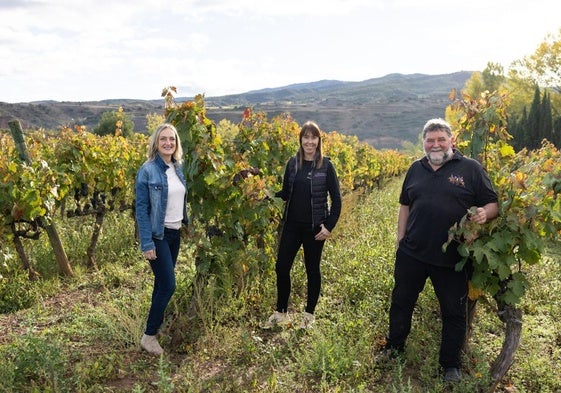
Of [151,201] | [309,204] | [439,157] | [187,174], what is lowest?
[309,204]

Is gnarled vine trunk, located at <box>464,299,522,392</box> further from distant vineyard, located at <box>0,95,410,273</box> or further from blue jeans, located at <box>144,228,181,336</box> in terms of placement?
blue jeans, located at <box>144,228,181,336</box>

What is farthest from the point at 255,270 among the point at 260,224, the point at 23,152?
the point at 23,152

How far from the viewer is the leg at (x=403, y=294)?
3229mm

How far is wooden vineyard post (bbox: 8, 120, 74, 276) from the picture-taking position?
518 cm

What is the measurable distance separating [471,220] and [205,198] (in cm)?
225

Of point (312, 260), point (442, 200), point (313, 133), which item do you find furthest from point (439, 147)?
point (312, 260)

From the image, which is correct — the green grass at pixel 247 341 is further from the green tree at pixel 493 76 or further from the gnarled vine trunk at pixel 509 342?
the green tree at pixel 493 76

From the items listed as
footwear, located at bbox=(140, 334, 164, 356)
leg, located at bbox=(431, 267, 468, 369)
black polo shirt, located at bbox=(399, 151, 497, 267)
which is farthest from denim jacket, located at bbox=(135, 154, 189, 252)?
leg, located at bbox=(431, 267, 468, 369)

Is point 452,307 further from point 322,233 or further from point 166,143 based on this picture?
point 166,143

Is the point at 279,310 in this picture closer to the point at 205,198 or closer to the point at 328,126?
the point at 205,198

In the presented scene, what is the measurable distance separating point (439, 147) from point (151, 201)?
201 centimetres

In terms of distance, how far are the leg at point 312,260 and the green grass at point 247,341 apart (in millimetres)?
296

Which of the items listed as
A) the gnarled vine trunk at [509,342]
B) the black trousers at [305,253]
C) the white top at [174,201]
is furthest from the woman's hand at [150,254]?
the gnarled vine trunk at [509,342]

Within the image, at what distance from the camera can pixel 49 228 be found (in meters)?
5.19
